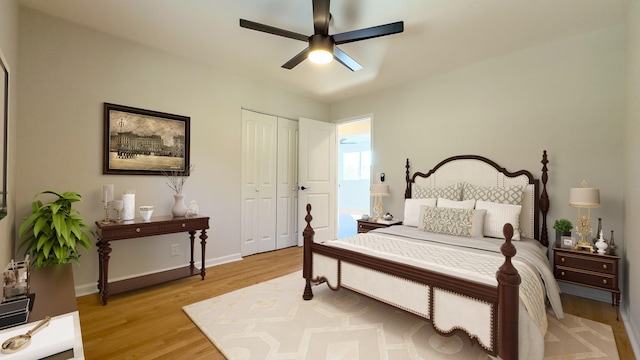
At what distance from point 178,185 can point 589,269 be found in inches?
174

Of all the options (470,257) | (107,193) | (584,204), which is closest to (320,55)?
(470,257)

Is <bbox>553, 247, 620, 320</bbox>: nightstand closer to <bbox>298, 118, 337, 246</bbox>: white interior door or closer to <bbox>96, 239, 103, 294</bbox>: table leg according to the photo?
<bbox>298, 118, 337, 246</bbox>: white interior door

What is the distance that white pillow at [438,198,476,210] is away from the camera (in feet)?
10.5

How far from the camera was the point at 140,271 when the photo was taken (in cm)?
324

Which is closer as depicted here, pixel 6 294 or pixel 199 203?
pixel 6 294

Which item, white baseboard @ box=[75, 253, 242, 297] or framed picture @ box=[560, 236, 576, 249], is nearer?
framed picture @ box=[560, 236, 576, 249]

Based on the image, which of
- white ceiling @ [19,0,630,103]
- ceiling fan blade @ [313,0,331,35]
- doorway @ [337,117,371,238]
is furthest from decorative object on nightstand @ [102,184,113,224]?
doorway @ [337,117,371,238]

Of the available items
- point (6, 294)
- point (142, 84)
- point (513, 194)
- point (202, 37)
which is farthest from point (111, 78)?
point (513, 194)

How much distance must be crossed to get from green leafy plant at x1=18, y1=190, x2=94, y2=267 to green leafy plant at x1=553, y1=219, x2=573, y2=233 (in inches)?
181

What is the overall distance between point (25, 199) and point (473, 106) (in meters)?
5.00

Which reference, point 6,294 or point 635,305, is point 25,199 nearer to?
point 6,294

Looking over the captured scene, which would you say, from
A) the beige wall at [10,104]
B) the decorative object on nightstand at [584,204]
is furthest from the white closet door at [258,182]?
the decorative object on nightstand at [584,204]

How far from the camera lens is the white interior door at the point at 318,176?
4879mm

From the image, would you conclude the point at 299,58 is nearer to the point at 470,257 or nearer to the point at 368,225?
the point at 470,257
